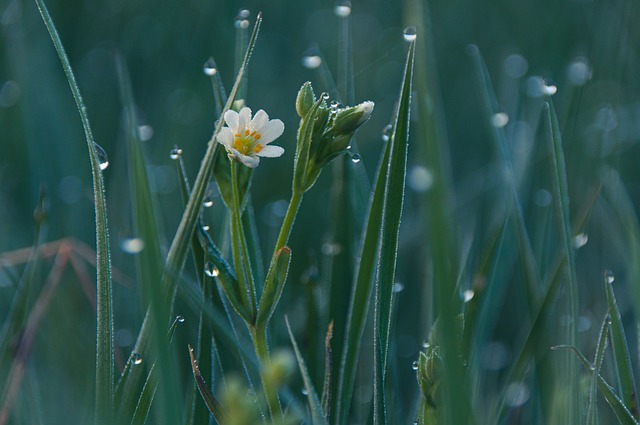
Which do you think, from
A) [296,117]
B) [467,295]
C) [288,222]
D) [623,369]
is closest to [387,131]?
[467,295]

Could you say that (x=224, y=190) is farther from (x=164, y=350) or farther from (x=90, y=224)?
(x=90, y=224)

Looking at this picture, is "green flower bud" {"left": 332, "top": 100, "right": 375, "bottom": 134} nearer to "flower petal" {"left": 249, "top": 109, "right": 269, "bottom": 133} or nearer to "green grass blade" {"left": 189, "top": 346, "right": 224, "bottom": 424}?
"flower petal" {"left": 249, "top": 109, "right": 269, "bottom": 133}

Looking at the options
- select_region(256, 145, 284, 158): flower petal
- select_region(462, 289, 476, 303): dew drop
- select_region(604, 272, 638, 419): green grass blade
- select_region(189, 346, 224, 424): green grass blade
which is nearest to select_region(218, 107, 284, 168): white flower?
select_region(256, 145, 284, 158): flower petal

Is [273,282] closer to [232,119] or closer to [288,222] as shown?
[288,222]

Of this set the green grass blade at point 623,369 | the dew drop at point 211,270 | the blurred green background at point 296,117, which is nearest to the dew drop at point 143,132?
the blurred green background at point 296,117

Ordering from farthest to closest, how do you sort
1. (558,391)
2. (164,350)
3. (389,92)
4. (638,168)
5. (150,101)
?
1. (389,92)
2. (150,101)
3. (638,168)
4. (558,391)
5. (164,350)

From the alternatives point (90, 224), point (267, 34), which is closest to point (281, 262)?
point (90, 224)

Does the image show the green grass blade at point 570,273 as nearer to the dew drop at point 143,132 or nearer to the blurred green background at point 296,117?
the blurred green background at point 296,117
